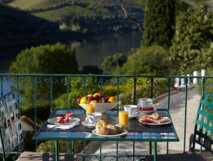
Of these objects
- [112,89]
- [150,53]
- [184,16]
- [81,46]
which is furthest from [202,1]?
[81,46]

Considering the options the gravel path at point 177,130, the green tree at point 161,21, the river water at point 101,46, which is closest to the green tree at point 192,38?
the green tree at point 161,21

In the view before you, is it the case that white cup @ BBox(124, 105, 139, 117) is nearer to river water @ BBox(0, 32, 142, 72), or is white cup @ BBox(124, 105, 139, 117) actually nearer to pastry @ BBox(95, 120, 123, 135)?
pastry @ BBox(95, 120, 123, 135)

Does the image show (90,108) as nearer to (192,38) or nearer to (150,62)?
(192,38)

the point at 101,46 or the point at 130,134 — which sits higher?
the point at 101,46

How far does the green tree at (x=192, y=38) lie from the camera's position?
24.7m

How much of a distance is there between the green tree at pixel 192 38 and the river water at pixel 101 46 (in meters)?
42.9

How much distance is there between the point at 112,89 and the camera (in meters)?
14.9

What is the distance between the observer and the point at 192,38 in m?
25.5

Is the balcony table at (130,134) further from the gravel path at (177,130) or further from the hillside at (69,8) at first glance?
the hillside at (69,8)

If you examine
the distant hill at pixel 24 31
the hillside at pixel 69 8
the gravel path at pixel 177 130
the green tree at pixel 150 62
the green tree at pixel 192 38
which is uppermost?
the hillside at pixel 69 8

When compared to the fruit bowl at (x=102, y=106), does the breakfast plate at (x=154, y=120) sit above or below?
below

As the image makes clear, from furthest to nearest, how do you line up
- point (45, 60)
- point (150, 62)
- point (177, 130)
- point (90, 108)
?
point (45, 60)
point (150, 62)
point (177, 130)
point (90, 108)

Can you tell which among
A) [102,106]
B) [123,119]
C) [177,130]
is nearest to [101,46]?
[177,130]

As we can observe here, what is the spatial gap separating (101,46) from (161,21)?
60.0 m
